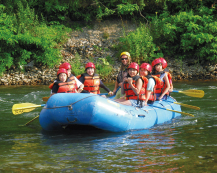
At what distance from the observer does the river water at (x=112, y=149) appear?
3672mm

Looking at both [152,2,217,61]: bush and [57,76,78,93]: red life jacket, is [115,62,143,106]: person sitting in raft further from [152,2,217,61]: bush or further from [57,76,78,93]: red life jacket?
[152,2,217,61]: bush

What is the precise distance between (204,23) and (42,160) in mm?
12002

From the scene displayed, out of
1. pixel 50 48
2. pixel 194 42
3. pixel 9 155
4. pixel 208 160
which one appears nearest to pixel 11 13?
pixel 50 48

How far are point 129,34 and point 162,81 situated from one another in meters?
8.39

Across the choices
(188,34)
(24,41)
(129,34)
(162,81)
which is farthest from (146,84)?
(24,41)

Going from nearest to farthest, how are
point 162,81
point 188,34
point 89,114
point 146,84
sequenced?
1. point 89,114
2. point 146,84
3. point 162,81
4. point 188,34

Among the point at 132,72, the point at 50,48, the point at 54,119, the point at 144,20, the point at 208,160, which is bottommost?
the point at 208,160

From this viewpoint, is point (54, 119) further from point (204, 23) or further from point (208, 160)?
point (204, 23)

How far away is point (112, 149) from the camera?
4383 millimetres

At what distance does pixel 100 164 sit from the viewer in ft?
12.4

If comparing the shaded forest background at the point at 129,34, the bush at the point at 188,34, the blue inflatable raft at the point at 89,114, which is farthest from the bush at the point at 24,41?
the blue inflatable raft at the point at 89,114

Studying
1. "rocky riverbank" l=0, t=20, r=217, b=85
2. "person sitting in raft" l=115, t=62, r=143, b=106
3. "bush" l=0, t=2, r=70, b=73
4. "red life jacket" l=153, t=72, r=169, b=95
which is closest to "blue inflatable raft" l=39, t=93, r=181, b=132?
"person sitting in raft" l=115, t=62, r=143, b=106

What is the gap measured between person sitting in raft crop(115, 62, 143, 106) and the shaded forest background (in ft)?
26.7

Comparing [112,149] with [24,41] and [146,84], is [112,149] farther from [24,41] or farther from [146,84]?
[24,41]
